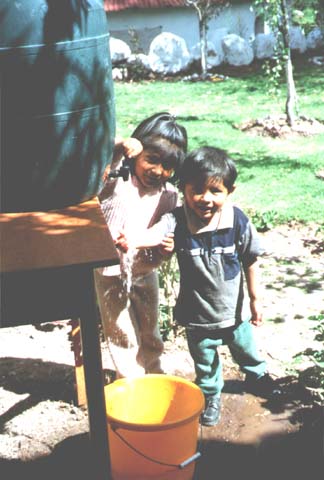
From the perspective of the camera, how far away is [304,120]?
9945 mm

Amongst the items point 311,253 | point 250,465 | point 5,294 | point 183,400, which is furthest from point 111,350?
point 311,253

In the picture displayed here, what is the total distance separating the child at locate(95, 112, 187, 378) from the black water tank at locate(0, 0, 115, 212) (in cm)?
41

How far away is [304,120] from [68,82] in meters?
7.71

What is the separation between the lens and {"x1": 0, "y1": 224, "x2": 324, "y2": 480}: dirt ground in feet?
10.9

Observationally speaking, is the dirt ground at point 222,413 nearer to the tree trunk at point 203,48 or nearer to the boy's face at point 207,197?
the boy's face at point 207,197

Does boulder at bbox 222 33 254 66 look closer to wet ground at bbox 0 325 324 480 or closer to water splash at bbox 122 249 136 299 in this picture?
wet ground at bbox 0 325 324 480

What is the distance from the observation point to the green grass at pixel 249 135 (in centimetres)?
705

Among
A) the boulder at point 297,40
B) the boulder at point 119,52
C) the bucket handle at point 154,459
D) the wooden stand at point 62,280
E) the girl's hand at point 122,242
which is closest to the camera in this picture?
the wooden stand at point 62,280

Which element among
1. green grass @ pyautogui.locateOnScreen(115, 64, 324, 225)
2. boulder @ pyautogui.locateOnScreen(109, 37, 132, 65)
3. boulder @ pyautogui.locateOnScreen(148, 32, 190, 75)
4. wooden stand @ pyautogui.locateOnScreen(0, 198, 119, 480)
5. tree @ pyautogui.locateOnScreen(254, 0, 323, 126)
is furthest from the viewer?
boulder @ pyautogui.locateOnScreen(148, 32, 190, 75)

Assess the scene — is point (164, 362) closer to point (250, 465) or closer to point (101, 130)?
point (250, 465)

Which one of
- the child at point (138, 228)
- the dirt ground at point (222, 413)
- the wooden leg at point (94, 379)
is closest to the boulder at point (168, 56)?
the dirt ground at point (222, 413)

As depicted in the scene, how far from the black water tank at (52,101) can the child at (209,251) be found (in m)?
0.58

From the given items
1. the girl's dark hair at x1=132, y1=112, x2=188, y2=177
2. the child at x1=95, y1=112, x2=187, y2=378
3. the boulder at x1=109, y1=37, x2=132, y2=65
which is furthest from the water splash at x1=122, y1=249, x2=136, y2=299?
the boulder at x1=109, y1=37, x2=132, y2=65

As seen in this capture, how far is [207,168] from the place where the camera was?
324cm
